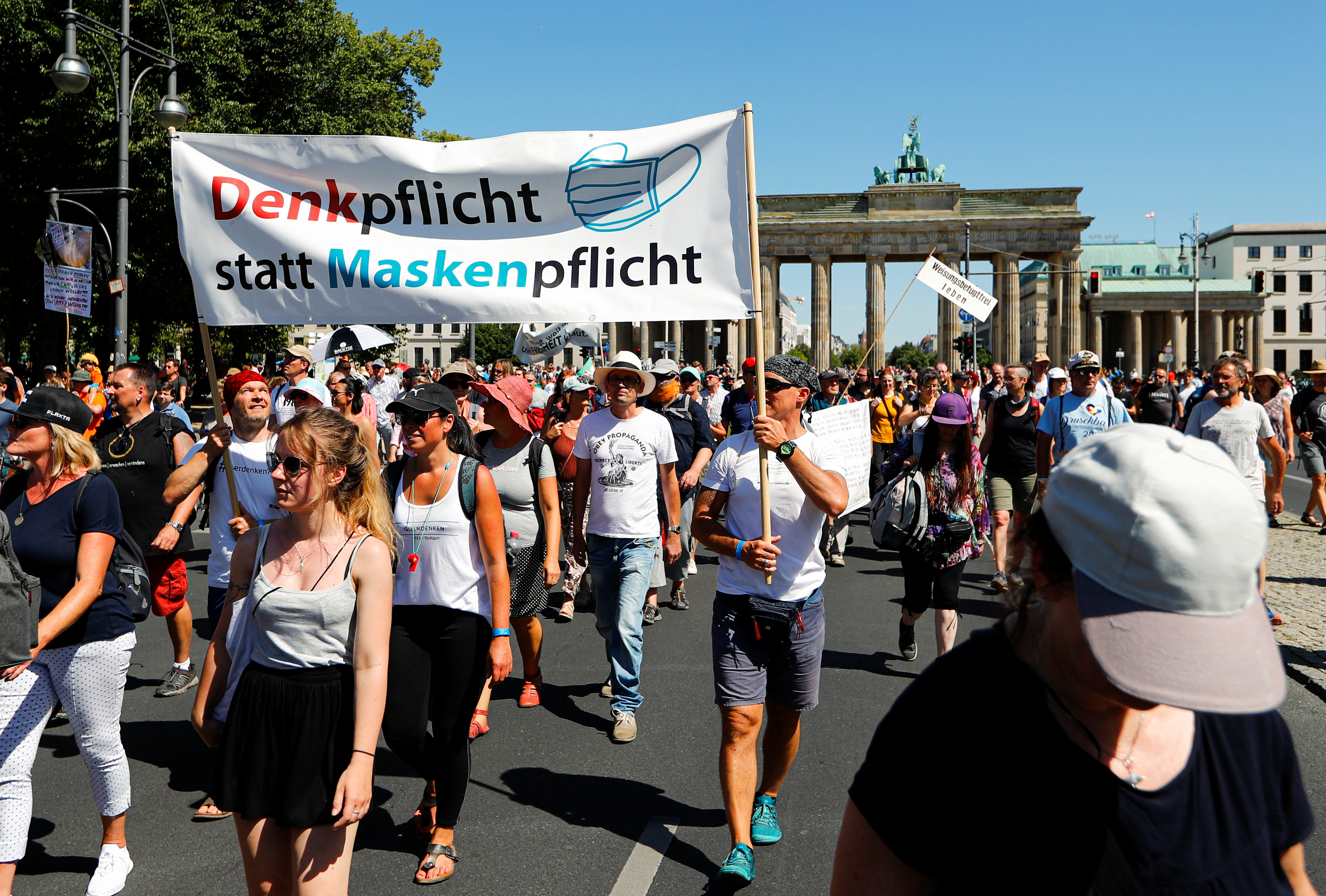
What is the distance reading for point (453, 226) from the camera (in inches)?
182

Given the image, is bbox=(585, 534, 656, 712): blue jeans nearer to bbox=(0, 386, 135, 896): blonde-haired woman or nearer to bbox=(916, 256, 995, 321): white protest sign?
bbox=(0, 386, 135, 896): blonde-haired woman

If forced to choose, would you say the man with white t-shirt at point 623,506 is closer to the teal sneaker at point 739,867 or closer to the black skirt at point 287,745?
the teal sneaker at point 739,867

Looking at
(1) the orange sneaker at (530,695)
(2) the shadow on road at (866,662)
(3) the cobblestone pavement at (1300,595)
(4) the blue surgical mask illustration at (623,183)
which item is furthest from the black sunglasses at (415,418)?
(3) the cobblestone pavement at (1300,595)

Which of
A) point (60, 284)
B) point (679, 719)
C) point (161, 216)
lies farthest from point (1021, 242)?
point (679, 719)

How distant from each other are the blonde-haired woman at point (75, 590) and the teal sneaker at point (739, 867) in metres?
2.14

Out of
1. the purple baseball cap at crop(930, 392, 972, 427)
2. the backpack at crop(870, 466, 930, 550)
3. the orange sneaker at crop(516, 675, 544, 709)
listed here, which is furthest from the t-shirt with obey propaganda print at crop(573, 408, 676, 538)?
the purple baseball cap at crop(930, 392, 972, 427)

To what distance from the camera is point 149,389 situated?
20.0 feet

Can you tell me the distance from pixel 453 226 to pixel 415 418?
1.00 m

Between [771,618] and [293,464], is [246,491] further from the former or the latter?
[771,618]

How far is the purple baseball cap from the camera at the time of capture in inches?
243

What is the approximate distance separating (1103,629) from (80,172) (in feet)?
94.8

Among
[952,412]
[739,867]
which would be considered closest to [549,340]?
[952,412]

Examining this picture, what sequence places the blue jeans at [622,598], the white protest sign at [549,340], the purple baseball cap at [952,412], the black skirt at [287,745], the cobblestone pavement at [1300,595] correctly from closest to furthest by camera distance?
the black skirt at [287,745], the blue jeans at [622,598], the purple baseball cap at [952,412], the cobblestone pavement at [1300,595], the white protest sign at [549,340]

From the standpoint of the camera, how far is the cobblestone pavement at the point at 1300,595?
6.71 metres
